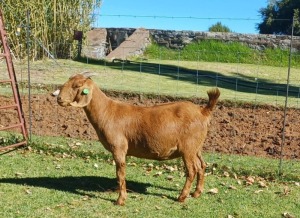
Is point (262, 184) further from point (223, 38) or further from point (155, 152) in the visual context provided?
point (223, 38)

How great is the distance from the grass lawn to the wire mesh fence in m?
1.04

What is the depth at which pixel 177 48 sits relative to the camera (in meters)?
27.9

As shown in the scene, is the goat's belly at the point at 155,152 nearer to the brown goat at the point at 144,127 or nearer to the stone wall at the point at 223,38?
the brown goat at the point at 144,127

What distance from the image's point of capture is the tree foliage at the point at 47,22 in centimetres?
2108

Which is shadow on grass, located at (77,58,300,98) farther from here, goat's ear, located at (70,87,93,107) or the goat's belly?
goat's ear, located at (70,87,93,107)

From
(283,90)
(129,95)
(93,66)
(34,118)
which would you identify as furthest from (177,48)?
(34,118)

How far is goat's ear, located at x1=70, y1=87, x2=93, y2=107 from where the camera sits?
687 cm

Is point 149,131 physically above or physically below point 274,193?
above

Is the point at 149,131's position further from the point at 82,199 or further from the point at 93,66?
the point at 93,66

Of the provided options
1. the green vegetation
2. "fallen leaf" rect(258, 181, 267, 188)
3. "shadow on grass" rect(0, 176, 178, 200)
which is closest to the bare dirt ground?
Result: "fallen leaf" rect(258, 181, 267, 188)

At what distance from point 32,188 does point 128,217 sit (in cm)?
174

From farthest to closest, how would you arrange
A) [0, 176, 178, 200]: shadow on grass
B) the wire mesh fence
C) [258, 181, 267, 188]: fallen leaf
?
the wire mesh fence
[258, 181, 267, 188]: fallen leaf
[0, 176, 178, 200]: shadow on grass

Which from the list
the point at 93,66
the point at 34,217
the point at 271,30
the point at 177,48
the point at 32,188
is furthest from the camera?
the point at 271,30

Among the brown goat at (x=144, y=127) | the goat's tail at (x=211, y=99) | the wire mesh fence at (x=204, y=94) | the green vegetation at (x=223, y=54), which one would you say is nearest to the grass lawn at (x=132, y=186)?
the brown goat at (x=144, y=127)
